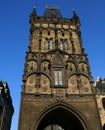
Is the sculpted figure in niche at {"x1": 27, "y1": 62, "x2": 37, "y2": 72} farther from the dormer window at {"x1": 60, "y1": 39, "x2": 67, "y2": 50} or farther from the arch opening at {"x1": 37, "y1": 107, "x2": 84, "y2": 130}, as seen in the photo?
the arch opening at {"x1": 37, "y1": 107, "x2": 84, "y2": 130}

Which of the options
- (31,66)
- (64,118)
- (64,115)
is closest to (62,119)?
(64,118)

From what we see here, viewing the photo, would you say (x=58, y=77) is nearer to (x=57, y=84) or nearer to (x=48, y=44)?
(x=57, y=84)

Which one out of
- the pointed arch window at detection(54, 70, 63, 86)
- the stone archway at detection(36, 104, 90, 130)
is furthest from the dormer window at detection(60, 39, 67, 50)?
the stone archway at detection(36, 104, 90, 130)

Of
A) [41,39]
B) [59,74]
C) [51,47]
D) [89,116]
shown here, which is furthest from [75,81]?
[41,39]

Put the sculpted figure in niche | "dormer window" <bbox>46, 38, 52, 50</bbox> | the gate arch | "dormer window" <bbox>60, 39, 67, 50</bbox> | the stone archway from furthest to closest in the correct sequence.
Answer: "dormer window" <bbox>60, 39, 67, 50</bbox> → "dormer window" <bbox>46, 38, 52, 50</bbox> → the sculpted figure in niche → the stone archway → the gate arch

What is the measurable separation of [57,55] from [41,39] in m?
3.96

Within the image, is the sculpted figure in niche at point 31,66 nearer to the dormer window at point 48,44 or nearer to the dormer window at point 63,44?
the dormer window at point 48,44

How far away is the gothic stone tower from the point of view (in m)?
17.0

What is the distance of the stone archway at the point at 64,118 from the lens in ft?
55.5

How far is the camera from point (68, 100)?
17969 mm

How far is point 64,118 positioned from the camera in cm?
1961

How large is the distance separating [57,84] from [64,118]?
3994 mm

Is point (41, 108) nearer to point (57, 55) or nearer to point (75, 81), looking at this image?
point (75, 81)

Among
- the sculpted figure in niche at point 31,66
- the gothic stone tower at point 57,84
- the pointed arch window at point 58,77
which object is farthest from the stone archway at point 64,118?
the sculpted figure in niche at point 31,66
